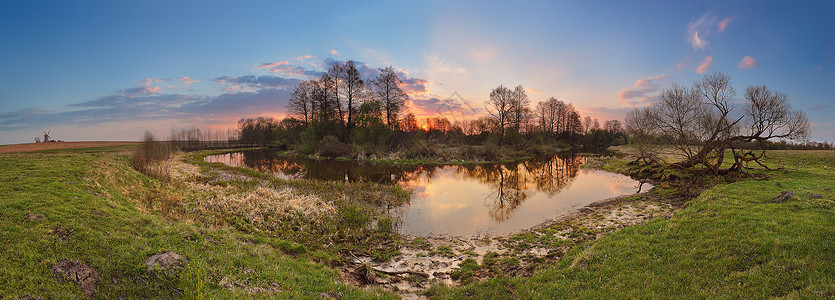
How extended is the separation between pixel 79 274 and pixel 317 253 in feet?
15.3

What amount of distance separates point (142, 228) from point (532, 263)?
1017 centimetres

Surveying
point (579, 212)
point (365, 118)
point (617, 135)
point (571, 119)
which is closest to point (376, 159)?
point (365, 118)

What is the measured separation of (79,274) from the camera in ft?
16.5

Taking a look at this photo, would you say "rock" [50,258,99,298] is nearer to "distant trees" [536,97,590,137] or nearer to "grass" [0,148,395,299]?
"grass" [0,148,395,299]

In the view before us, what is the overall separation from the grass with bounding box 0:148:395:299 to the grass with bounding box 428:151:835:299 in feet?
11.8

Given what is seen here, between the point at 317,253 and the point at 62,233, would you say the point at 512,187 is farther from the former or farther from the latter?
the point at 62,233

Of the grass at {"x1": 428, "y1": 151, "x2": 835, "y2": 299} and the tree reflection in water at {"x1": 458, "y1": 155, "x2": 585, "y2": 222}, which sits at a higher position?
the grass at {"x1": 428, "y1": 151, "x2": 835, "y2": 299}

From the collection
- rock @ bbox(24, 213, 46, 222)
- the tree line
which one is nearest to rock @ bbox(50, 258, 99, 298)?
rock @ bbox(24, 213, 46, 222)

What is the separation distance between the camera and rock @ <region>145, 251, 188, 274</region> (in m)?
5.48

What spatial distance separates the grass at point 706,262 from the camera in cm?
515

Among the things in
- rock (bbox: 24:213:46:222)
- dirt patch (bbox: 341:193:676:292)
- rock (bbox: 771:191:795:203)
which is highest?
rock (bbox: 24:213:46:222)

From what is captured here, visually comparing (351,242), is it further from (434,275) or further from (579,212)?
(579,212)

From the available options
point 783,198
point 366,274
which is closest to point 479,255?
point 366,274

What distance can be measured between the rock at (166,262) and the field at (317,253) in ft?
0.45
